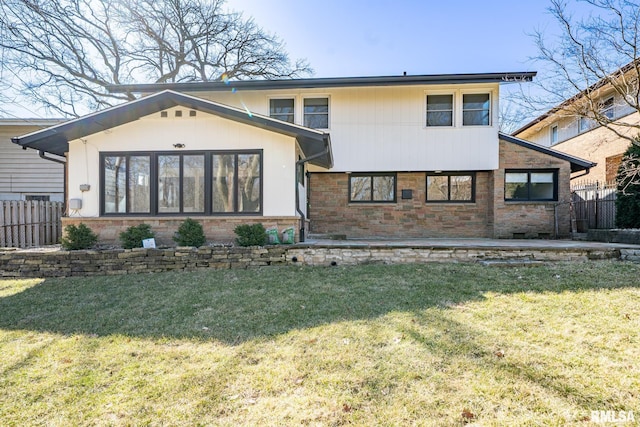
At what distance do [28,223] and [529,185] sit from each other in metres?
16.0

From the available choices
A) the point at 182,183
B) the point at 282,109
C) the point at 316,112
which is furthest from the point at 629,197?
the point at 182,183

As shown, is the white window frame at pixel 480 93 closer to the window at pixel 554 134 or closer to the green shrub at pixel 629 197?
the green shrub at pixel 629 197

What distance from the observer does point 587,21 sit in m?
8.56

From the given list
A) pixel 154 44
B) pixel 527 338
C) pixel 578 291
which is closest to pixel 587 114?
pixel 578 291

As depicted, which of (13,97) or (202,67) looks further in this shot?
(202,67)

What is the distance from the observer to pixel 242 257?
7438 millimetres

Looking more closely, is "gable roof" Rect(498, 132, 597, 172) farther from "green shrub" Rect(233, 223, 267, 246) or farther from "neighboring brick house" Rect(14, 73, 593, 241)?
"green shrub" Rect(233, 223, 267, 246)

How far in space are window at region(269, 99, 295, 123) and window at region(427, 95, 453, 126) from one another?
4.66 m

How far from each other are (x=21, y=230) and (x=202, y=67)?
12.8m

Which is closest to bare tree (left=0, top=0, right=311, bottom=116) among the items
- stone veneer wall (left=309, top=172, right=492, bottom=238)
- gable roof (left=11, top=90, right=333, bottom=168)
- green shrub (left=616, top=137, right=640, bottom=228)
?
gable roof (left=11, top=90, right=333, bottom=168)

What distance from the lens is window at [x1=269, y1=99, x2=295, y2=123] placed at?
1130 cm

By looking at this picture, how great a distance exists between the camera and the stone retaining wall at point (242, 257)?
23.8ft

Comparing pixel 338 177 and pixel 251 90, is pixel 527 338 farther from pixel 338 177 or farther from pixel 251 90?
pixel 251 90

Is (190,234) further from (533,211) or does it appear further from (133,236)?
(533,211)
